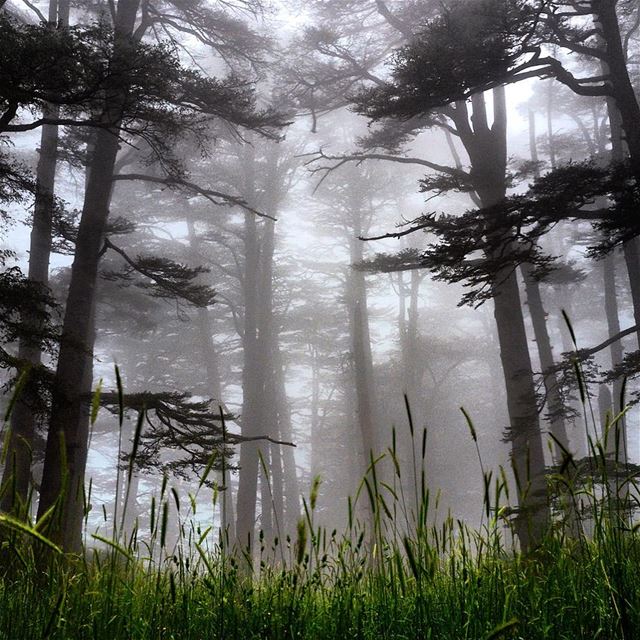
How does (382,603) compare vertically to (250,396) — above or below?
below

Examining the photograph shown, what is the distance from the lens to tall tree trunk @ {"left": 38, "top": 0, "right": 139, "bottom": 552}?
24.5ft

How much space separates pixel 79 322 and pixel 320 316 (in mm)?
19752

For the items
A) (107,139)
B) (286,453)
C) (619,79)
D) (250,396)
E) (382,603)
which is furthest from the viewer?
(286,453)

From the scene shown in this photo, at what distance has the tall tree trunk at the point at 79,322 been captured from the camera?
24.5ft

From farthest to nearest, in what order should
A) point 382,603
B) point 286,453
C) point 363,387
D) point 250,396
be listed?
point 286,453 < point 250,396 < point 363,387 < point 382,603

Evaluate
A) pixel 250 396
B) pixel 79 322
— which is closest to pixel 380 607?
pixel 79 322

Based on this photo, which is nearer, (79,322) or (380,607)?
(380,607)

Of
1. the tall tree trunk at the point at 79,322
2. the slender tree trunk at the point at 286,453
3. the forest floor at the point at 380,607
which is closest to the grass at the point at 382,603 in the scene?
the forest floor at the point at 380,607

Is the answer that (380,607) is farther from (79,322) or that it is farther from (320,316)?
(320,316)

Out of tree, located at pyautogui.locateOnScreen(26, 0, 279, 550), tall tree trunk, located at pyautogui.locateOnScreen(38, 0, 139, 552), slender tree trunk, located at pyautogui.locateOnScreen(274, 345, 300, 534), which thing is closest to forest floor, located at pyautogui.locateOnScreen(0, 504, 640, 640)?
tree, located at pyautogui.locateOnScreen(26, 0, 279, 550)

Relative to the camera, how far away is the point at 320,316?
94.2ft

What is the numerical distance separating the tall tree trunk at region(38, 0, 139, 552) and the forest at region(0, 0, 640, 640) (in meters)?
0.05

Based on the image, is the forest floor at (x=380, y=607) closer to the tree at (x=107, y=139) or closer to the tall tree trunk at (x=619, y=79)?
the tree at (x=107, y=139)

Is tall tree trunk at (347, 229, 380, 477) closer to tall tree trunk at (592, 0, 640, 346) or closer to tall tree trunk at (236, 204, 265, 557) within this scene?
tall tree trunk at (236, 204, 265, 557)
